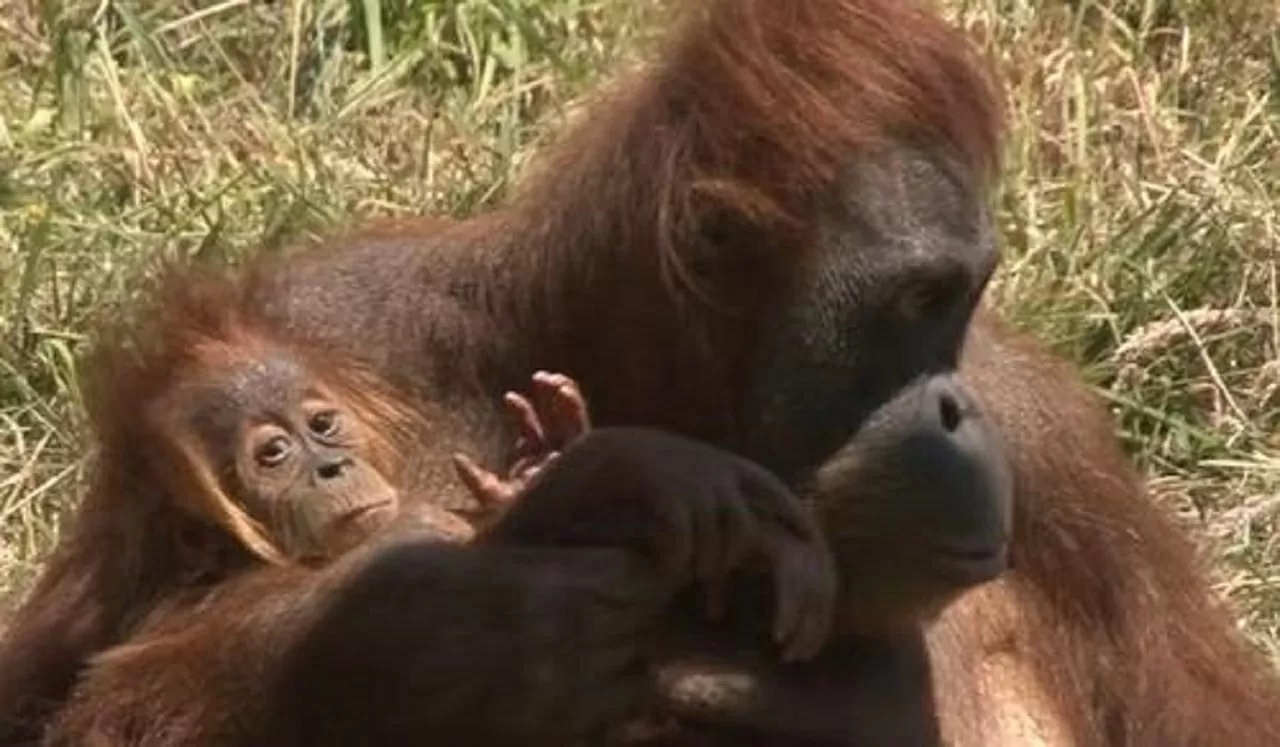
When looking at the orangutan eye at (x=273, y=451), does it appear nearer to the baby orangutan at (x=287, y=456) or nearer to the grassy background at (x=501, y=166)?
the baby orangutan at (x=287, y=456)

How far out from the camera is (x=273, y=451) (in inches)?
165

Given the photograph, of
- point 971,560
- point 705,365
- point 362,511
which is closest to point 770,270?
point 705,365

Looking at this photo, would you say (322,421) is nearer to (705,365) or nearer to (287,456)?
(287,456)

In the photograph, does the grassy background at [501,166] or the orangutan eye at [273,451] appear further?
the grassy background at [501,166]

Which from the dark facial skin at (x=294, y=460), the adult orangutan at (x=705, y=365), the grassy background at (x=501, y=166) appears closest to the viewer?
the adult orangutan at (x=705, y=365)

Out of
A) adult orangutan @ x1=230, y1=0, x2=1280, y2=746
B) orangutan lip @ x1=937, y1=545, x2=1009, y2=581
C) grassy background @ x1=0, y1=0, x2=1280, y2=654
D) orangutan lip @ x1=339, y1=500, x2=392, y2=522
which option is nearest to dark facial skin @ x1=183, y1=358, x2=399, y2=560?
orangutan lip @ x1=339, y1=500, x2=392, y2=522

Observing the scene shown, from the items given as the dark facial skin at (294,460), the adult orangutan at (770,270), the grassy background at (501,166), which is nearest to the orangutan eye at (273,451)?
the dark facial skin at (294,460)

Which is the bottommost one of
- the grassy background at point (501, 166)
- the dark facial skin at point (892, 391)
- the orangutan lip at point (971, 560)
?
the grassy background at point (501, 166)

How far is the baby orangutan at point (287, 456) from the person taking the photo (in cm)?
415

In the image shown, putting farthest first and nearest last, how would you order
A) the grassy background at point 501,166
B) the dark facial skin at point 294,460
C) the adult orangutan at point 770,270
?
the grassy background at point 501,166 < the dark facial skin at point 294,460 < the adult orangutan at point 770,270

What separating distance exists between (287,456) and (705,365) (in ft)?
1.56

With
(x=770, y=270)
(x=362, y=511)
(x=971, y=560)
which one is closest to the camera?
(x=971, y=560)

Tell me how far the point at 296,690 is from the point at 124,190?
7.79 feet

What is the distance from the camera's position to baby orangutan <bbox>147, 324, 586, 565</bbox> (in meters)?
4.15
